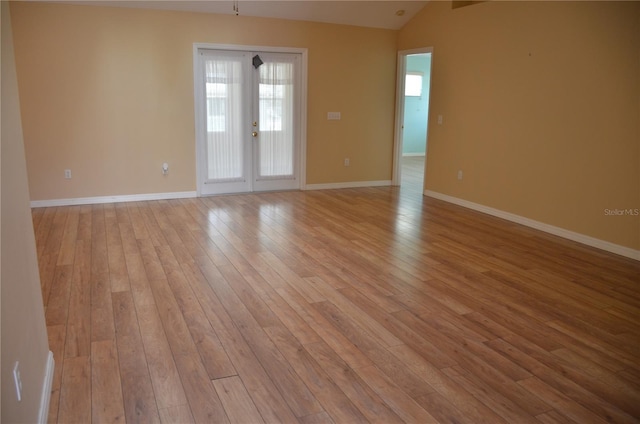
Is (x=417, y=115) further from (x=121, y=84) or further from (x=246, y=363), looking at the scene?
(x=246, y=363)

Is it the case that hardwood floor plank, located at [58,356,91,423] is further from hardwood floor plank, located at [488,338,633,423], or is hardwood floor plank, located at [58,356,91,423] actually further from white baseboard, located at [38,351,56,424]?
hardwood floor plank, located at [488,338,633,423]

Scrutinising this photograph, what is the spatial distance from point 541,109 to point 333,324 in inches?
153

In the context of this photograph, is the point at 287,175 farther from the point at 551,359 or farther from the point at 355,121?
the point at 551,359

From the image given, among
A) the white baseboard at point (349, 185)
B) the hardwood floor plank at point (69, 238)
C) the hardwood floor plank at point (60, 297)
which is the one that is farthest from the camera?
the white baseboard at point (349, 185)

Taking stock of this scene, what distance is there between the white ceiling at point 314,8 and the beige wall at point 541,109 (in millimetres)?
447

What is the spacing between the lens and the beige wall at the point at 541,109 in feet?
15.4

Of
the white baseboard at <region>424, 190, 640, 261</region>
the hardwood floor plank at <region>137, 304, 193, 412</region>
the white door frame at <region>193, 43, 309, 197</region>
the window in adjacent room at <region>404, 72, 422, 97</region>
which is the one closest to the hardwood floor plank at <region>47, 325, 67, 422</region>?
the hardwood floor plank at <region>137, 304, 193, 412</region>

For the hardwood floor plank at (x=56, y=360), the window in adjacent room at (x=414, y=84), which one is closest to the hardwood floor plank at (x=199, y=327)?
the hardwood floor plank at (x=56, y=360)

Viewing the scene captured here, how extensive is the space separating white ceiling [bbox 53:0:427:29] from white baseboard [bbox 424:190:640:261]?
2785mm

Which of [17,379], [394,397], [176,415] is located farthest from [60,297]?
[394,397]

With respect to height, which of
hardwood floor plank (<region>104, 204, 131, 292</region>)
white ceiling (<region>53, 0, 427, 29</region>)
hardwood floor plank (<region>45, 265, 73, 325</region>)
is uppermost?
white ceiling (<region>53, 0, 427, 29</region>)

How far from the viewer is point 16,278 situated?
5.95 ft

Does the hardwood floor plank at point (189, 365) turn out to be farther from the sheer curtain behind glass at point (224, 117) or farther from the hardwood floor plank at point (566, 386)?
the sheer curtain behind glass at point (224, 117)

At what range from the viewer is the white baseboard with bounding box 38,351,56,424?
2.09 meters
